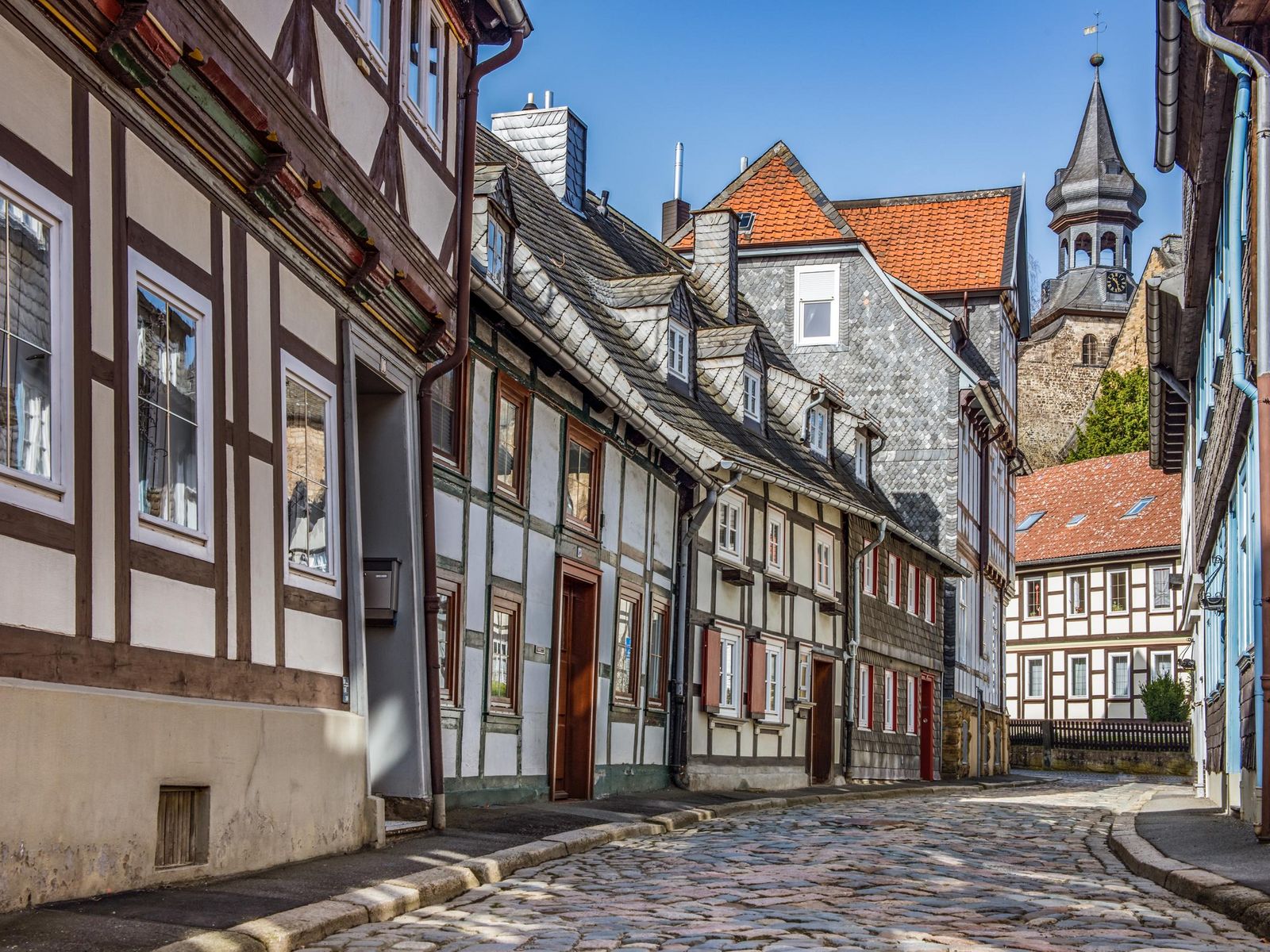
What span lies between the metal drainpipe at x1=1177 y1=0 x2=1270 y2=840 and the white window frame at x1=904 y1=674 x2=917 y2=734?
62.6 ft

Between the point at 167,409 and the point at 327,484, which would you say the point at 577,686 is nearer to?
the point at 327,484

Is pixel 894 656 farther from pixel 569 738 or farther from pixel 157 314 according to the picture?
pixel 157 314

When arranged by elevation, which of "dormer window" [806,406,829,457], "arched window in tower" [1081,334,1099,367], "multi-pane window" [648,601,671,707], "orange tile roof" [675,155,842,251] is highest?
"arched window in tower" [1081,334,1099,367]

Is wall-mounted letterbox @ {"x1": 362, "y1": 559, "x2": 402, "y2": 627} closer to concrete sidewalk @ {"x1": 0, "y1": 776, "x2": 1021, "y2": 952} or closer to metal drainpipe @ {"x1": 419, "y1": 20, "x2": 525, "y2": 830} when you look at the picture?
metal drainpipe @ {"x1": 419, "y1": 20, "x2": 525, "y2": 830}

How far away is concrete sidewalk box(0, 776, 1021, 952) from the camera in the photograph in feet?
20.4

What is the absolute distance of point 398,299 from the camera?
40.2 feet

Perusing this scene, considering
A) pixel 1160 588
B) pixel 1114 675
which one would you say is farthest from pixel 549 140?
pixel 1114 675

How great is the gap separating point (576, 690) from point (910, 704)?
16018 millimetres

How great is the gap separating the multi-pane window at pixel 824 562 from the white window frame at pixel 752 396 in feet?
6.67

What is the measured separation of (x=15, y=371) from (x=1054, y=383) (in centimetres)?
9283

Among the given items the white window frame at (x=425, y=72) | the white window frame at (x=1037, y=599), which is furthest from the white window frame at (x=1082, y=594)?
the white window frame at (x=425, y=72)

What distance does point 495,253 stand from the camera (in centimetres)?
1700

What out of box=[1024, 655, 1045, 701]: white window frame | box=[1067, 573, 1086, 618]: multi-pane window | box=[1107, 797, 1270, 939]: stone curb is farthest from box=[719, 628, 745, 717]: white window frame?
box=[1024, 655, 1045, 701]: white window frame

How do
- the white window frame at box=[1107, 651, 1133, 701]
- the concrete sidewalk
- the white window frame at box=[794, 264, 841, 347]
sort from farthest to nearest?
the white window frame at box=[1107, 651, 1133, 701] < the white window frame at box=[794, 264, 841, 347] < the concrete sidewalk
